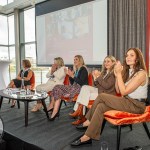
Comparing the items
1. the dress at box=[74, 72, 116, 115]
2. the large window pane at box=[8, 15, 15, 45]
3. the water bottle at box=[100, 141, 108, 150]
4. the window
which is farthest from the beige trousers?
the large window pane at box=[8, 15, 15, 45]

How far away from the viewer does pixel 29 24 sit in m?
6.72

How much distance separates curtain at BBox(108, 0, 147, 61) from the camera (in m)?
3.60

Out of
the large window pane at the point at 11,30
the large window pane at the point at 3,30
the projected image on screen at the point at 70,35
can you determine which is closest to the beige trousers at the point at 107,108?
the projected image on screen at the point at 70,35

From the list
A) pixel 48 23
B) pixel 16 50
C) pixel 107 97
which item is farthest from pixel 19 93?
pixel 16 50

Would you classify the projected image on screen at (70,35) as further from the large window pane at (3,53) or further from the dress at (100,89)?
the large window pane at (3,53)

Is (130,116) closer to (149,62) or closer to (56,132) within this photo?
(56,132)

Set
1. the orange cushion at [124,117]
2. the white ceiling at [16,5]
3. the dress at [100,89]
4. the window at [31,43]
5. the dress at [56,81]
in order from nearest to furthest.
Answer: the orange cushion at [124,117] < the dress at [100,89] < the dress at [56,81] < the white ceiling at [16,5] < the window at [31,43]

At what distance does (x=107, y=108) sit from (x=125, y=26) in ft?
7.42

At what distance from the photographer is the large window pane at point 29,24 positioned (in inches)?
259

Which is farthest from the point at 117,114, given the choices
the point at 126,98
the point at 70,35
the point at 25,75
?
the point at 70,35

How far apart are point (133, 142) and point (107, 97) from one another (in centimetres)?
66

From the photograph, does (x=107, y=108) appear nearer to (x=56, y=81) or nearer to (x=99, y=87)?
(x=99, y=87)

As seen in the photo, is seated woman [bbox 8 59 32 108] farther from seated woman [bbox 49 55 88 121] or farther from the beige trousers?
the beige trousers

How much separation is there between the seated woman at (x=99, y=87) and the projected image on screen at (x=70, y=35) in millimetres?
1297
